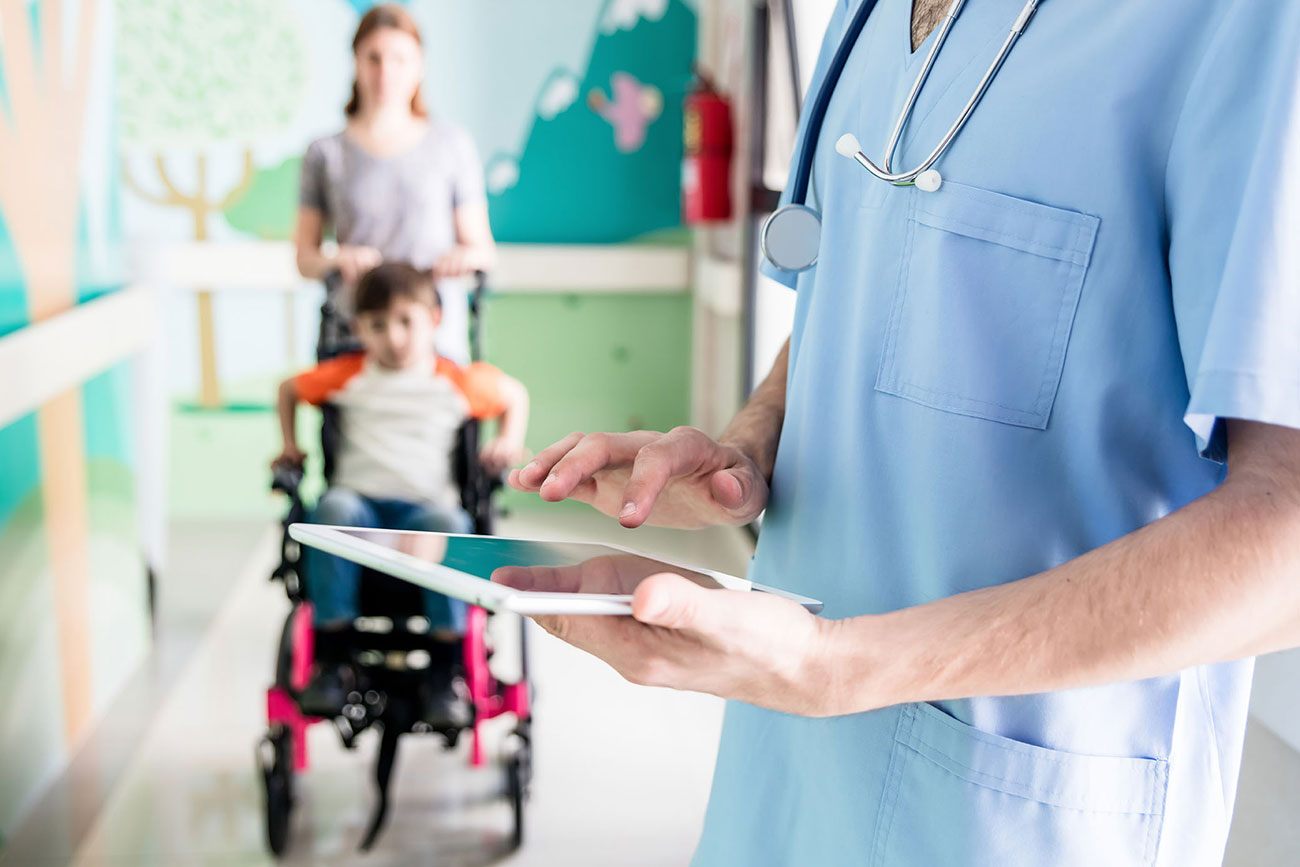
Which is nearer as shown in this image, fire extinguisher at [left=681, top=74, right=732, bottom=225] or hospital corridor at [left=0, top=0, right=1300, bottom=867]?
hospital corridor at [left=0, top=0, right=1300, bottom=867]

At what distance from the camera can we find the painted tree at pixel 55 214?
2.23m

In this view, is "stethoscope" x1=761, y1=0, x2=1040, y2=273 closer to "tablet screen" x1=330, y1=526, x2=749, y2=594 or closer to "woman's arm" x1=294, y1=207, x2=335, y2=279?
"tablet screen" x1=330, y1=526, x2=749, y2=594

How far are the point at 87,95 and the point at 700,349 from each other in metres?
2.59

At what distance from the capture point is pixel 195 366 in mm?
4488

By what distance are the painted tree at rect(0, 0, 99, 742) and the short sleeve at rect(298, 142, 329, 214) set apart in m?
0.53

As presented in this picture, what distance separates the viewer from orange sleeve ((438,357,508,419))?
253 cm

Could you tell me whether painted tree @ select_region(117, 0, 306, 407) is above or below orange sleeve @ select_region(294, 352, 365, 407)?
above

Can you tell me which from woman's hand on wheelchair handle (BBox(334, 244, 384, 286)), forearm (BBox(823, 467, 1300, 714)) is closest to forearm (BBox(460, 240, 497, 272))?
woman's hand on wheelchair handle (BBox(334, 244, 384, 286))

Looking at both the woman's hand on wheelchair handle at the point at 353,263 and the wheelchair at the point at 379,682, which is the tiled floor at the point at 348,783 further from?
the woman's hand on wheelchair handle at the point at 353,263

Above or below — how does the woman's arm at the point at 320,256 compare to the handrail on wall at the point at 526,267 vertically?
above

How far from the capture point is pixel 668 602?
56 cm

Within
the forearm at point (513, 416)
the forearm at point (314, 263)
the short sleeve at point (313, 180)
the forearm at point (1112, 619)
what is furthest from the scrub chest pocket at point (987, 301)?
the short sleeve at point (313, 180)

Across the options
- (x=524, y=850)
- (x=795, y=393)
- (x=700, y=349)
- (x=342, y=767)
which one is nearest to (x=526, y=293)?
(x=700, y=349)

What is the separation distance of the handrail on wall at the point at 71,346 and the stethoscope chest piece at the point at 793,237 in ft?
5.75
